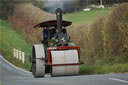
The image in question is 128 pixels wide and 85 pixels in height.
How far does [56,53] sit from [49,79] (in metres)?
18.9

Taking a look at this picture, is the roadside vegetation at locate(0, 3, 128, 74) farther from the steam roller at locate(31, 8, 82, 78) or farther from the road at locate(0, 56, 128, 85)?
the steam roller at locate(31, 8, 82, 78)

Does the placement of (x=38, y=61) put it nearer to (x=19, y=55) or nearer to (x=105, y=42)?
(x=105, y=42)

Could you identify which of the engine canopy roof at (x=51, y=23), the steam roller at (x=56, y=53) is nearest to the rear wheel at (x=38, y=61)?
the steam roller at (x=56, y=53)

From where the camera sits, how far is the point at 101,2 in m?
32.0

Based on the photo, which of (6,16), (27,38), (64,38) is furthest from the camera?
(6,16)

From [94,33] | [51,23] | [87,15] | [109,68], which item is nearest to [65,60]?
[51,23]

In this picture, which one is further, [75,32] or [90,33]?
[90,33]

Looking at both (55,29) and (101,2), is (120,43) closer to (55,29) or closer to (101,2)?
(101,2)

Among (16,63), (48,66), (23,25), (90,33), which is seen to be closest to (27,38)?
(23,25)

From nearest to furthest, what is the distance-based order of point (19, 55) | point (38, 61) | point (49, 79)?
point (38, 61) → point (49, 79) → point (19, 55)

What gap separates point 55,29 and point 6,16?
47.8 feet

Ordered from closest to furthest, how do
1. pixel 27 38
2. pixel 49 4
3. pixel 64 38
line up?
pixel 64 38, pixel 49 4, pixel 27 38

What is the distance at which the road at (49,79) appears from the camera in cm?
3278

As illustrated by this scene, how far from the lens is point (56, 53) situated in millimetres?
25469
